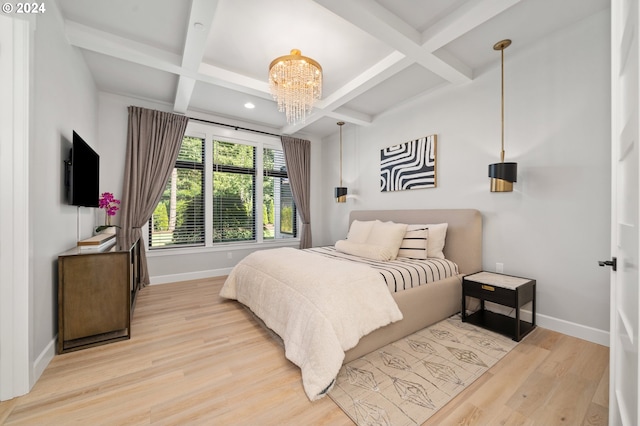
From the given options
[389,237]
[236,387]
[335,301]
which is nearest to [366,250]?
[389,237]

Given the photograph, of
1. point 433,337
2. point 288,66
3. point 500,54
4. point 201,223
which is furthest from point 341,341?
point 201,223

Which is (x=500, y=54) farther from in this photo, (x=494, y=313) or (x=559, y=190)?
(x=494, y=313)

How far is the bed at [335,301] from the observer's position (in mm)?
1712

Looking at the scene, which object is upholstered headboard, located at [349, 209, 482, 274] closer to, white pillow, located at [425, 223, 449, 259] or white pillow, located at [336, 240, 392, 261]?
white pillow, located at [425, 223, 449, 259]

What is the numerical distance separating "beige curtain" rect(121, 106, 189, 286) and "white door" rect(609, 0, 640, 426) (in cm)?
442

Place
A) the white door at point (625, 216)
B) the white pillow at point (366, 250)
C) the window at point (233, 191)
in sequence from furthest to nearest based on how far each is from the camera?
the window at point (233, 191)
the white pillow at point (366, 250)
the white door at point (625, 216)

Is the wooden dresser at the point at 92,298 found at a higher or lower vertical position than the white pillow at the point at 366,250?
lower

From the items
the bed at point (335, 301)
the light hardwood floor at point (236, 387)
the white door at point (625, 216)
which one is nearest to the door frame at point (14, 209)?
the light hardwood floor at point (236, 387)

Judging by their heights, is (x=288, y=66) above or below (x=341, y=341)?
above

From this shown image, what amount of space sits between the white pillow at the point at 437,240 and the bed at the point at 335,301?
4.8 inches

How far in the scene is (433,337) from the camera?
2.30 m

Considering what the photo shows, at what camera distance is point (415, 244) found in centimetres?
294

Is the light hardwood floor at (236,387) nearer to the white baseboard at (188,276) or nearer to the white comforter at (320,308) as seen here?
the white comforter at (320,308)

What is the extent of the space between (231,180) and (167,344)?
2.94 m
